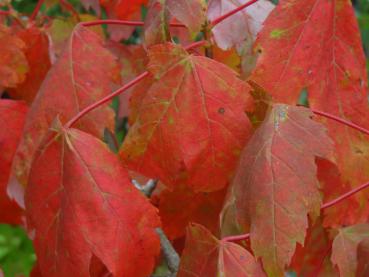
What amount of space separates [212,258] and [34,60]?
0.62 meters

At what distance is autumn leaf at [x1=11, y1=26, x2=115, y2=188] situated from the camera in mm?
1150

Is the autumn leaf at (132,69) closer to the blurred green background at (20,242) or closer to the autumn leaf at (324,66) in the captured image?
the autumn leaf at (324,66)

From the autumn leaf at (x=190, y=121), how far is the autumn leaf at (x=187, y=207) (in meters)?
0.18

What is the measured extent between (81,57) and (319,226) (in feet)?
1.69

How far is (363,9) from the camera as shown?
348cm

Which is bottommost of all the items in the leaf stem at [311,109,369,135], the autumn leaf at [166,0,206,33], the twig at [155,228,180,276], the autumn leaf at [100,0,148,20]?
the twig at [155,228,180,276]

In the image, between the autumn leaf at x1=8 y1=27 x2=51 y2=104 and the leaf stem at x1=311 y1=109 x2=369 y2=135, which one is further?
the autumn leaf at x1=8 y1=27 x2=51 y2=104

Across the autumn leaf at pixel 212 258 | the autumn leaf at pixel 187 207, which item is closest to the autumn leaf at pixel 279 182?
the autumn leaf at pixel 212 258

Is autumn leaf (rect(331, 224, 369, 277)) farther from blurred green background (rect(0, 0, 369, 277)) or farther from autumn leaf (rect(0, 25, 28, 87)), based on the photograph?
blurred green background (rect(0, 0, 369, 277))

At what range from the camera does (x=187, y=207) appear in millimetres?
1251

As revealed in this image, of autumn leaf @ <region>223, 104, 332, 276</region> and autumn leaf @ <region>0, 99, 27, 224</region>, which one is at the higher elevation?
autumn leaf @ <region>223, 104, 332, 276</region>

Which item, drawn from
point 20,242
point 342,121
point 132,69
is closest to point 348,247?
point 342,121

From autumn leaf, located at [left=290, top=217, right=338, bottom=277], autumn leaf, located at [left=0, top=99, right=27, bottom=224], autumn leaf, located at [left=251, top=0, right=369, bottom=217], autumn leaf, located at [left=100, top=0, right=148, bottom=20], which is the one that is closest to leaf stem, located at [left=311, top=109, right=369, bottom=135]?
autumn leaf, located at [left=251, top=0, right=369, bottom=217]

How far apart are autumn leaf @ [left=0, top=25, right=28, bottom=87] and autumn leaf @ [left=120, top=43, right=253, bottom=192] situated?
31 cm
